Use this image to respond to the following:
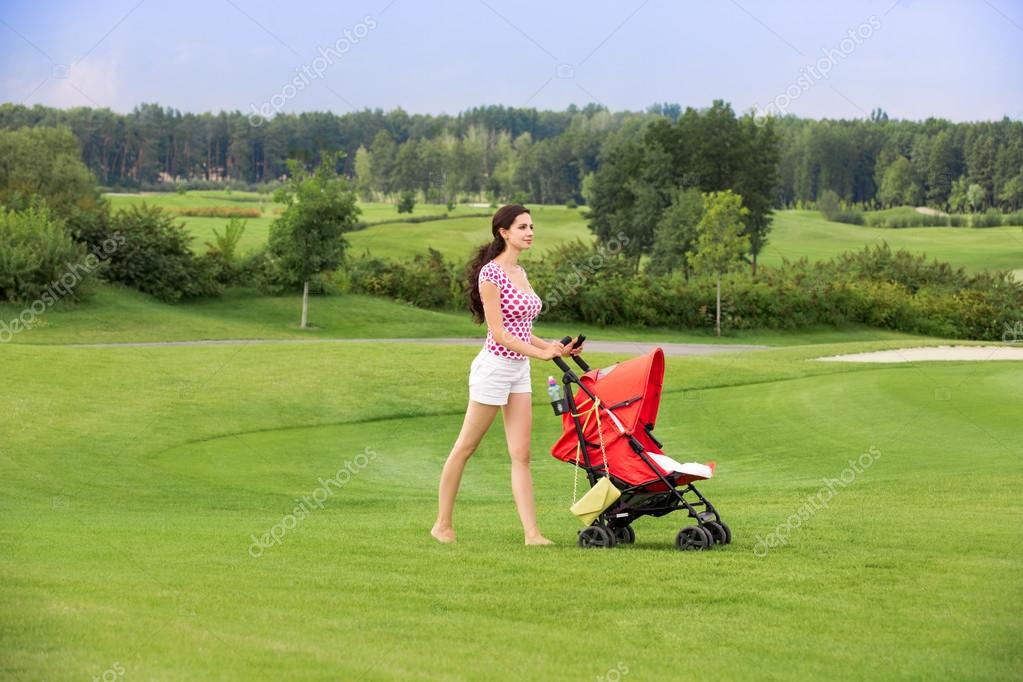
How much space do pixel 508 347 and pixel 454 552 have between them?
4.57 ft

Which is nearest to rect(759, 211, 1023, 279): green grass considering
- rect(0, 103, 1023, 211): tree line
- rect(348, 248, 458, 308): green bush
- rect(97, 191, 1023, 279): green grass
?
rect(97, 191, 1023, 279): green grass

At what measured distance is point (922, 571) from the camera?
6.83 m

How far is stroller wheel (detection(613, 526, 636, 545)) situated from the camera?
837cm

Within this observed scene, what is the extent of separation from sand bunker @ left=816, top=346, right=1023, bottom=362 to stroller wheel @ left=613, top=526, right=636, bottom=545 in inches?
863

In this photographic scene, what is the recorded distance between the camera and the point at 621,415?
8.00 meters

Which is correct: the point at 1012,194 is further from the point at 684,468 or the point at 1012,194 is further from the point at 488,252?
the point at 488,252

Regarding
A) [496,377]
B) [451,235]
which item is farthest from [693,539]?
[451,235]

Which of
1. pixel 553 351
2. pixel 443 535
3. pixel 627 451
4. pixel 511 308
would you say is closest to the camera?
pixel 553 351

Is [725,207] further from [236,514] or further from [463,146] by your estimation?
[463,146]

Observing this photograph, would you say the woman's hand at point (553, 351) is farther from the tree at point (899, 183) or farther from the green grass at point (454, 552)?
the tree at point (899, 183)

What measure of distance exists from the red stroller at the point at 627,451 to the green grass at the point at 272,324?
99.0 feet

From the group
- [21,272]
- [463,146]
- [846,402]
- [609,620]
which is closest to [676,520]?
[609,620]

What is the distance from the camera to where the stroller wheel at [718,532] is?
801 cm

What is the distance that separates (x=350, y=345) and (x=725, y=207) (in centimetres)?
3065
